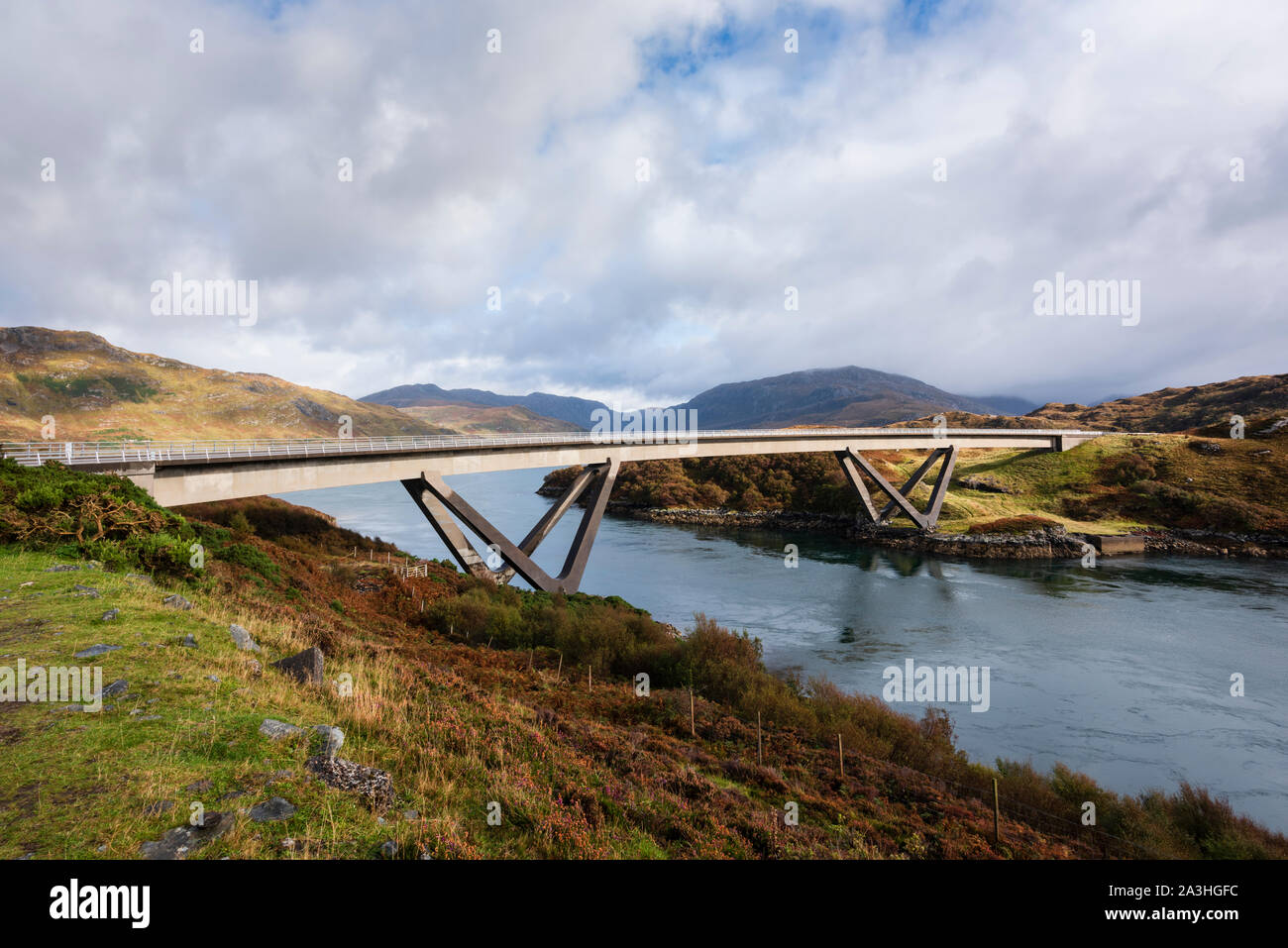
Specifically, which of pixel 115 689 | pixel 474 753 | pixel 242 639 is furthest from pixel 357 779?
pixel 242 639

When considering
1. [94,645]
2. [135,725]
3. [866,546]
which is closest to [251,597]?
[94,645]

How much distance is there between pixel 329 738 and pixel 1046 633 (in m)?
32.9

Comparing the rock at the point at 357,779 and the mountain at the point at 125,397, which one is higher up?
the mountain at the point at 125,397

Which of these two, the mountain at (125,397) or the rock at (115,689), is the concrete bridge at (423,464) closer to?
the rock at (115,689)

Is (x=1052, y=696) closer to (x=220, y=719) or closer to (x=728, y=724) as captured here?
(x=728, y=724)

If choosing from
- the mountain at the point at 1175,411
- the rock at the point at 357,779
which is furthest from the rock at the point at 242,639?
the mountain at the point at 1175,411

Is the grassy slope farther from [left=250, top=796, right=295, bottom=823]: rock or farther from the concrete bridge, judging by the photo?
the concrete bridge

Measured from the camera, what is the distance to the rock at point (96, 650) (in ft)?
25.3

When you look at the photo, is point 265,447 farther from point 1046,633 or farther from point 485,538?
point 1046,633

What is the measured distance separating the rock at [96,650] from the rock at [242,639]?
1.58 meters

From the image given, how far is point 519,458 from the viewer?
32.0 metres

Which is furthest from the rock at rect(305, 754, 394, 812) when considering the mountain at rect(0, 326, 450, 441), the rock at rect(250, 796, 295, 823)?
the mountain at rect(0, 326, 450, 441)

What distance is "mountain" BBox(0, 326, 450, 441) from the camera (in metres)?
117
